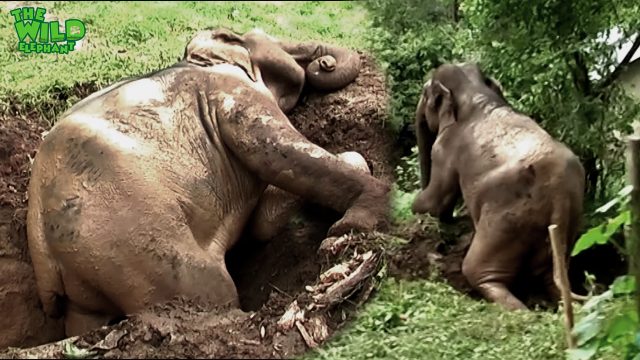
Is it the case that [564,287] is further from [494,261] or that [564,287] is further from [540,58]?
[540,58]

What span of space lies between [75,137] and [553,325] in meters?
1.09

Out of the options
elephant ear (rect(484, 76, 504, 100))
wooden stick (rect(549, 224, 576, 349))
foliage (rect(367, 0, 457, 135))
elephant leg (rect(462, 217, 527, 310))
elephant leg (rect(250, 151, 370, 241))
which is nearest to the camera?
Result: wooden stick (rect(549, 224, 576, 349))

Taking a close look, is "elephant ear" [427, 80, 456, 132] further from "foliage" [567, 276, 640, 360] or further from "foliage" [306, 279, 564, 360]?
"foliage" [567, 276, 640, 360]

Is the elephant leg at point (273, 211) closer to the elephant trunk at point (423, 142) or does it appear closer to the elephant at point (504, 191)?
the elephant at point (504, 191)

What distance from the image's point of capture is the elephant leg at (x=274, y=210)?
8.85ft

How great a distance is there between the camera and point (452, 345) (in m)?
2.25

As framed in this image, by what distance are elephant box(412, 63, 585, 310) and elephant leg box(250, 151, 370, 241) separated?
0.36 meters

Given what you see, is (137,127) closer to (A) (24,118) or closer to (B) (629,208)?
(A) (24,118)

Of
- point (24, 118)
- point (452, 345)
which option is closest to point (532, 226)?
point (452, 345)

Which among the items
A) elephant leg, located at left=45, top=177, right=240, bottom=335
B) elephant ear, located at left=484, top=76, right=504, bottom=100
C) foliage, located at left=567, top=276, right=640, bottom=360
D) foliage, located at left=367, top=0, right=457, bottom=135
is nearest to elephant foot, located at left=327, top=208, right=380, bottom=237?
elephant leg, located at left=45, top=177, right=240, bottom=335

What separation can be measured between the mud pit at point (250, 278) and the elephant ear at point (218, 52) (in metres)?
0.24

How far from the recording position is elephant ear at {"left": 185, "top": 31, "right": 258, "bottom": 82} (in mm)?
2729

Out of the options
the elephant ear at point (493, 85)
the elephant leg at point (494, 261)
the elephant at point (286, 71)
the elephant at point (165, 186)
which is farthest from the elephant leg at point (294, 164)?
the elephant ear at point (493, 85)

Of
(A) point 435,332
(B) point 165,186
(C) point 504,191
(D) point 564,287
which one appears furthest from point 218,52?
(D) point 564,287
